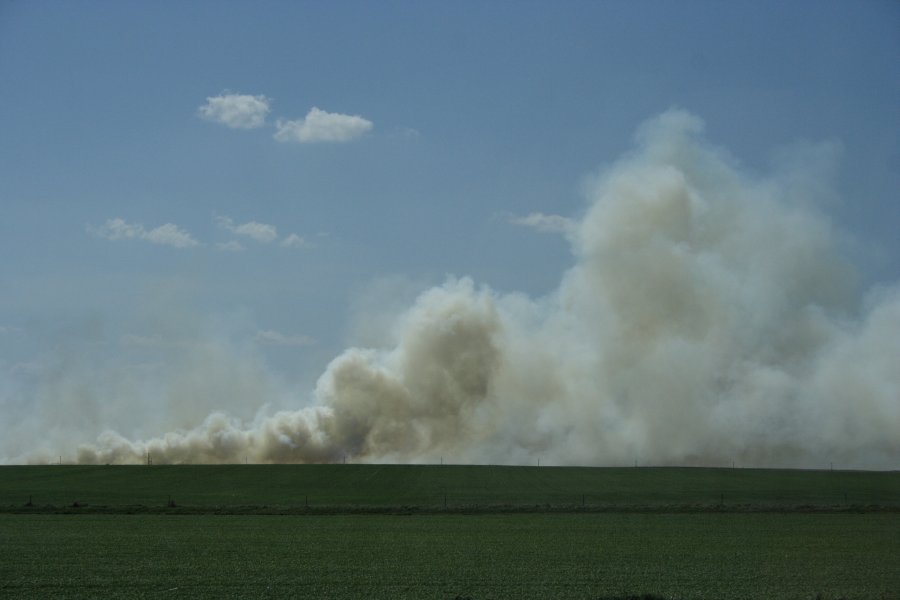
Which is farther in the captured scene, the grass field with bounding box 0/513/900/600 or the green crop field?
the green crop field

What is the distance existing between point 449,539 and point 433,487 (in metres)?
42.0

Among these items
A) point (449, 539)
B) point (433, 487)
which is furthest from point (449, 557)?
point (433, 487)

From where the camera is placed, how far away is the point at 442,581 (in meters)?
38.6

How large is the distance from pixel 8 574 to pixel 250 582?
10337mm

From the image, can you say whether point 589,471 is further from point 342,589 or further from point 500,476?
point 342,589

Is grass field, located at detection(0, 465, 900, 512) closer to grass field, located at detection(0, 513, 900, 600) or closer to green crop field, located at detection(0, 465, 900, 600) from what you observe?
green crop field, located at detection(0, 465, 900, 600)

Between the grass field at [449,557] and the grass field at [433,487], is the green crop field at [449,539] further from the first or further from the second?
the grass field at [433,487]

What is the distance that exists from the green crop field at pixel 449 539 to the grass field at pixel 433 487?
365mm

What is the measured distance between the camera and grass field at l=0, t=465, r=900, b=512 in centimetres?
8162

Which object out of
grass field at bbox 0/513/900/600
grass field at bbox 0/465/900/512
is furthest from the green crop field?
grass field at bbox 0/465/900/512

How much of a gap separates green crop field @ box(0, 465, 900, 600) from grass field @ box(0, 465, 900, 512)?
37cm

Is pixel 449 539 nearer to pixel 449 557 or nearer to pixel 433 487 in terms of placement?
pixel 449 557

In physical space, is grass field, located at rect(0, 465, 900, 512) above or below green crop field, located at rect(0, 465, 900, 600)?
above

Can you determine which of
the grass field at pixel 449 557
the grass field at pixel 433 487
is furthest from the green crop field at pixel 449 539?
the grass field at pixel 433 487
